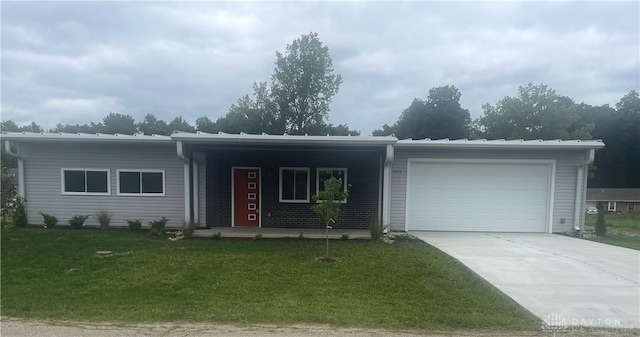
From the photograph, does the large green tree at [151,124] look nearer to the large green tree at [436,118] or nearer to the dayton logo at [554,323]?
the large green tree at [436,118]

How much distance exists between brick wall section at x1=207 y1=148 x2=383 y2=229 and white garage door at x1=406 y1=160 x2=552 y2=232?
4.45 ft

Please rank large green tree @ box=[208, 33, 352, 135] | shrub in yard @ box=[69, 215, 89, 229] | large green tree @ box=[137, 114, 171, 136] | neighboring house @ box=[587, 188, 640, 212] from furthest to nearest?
large green tree @ box=[137, 114, 171, 136], neighboring house @ box=[587, 188, 640, 212], large green tree @ box=[208, 33, 352, 135], shrub in yard @ box=[69, 215, 89, 229]

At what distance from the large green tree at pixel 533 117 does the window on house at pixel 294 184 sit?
31.7m

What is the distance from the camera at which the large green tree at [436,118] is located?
43.3 meters

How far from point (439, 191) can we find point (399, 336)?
855cm

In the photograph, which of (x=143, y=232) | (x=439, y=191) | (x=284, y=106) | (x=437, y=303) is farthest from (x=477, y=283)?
(x=284, y=106)

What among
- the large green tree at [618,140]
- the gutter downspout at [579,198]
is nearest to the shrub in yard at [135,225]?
the gutter downspout at [579,198]

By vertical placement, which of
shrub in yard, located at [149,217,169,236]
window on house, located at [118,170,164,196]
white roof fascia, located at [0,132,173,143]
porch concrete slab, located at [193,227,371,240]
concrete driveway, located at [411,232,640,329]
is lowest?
porch concrete slab, located at [193,227,371,240]

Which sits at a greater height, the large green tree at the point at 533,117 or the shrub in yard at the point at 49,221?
the large green tree at the point at 533,117

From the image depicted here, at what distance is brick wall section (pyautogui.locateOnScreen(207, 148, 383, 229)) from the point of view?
11.7 meters

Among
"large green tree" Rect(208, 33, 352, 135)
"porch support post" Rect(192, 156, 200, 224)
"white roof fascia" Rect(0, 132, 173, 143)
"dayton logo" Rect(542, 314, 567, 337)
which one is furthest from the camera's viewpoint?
"large green tree" Rect(208, 33, 352, 135)

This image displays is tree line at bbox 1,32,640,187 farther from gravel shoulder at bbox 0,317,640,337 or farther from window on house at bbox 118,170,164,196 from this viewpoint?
gravel shoulder at bbox 0,317,640,337

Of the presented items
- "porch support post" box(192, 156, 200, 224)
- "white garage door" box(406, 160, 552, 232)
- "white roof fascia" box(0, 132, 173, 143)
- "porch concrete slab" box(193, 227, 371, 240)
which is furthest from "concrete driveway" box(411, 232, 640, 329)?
"white roof fascia" box(0, 132, 173, 143)

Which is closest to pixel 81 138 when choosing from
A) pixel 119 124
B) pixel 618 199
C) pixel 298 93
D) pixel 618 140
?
pixel 298 93
